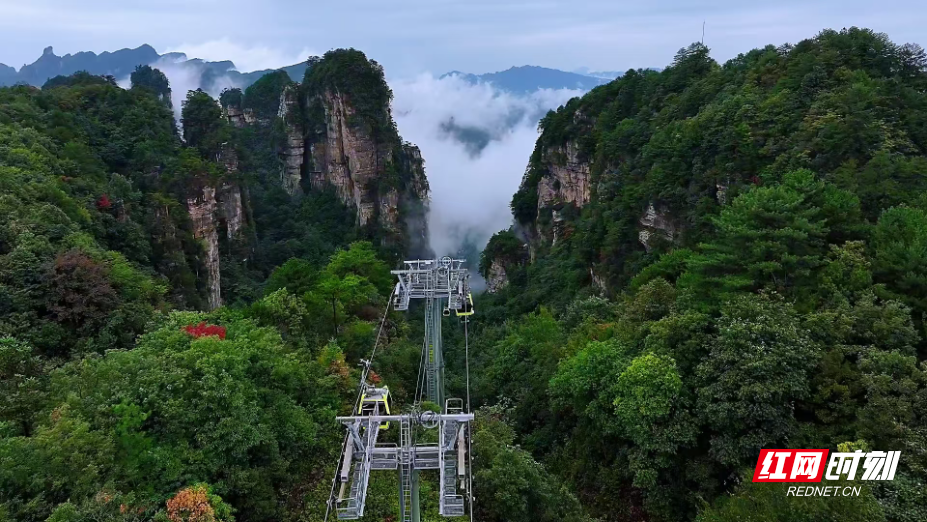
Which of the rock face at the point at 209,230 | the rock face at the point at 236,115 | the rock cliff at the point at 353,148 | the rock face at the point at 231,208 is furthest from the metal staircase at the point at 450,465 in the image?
the rock face at the point at 236,115

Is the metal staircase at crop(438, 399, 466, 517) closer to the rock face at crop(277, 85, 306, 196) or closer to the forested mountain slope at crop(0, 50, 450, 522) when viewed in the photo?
the forested mountain slope at crop(0, 50, 450, 522)

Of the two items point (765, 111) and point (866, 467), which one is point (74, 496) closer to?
point (866, 467)

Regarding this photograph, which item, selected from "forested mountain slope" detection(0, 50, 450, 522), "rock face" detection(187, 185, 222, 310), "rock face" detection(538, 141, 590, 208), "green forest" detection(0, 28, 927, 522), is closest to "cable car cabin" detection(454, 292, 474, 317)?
"green forest" detection(0, 28, 927, 522)

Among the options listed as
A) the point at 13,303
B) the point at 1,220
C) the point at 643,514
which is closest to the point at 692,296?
the point at 643,514

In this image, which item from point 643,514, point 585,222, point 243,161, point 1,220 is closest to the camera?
point 643,514

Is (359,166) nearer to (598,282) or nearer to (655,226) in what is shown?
(598,282)

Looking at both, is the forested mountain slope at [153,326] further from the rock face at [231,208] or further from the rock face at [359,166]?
the rock face at [359,166]
